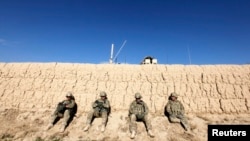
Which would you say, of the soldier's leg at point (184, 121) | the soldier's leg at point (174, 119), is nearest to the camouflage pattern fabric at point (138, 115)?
the soldier's leg at point (174, 119)

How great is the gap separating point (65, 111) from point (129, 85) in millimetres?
3081

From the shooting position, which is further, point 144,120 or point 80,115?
point 80,115

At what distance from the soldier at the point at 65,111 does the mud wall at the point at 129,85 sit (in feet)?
2.15

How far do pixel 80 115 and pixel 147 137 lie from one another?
314cm

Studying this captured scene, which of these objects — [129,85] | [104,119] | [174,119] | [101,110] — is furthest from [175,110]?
[101,110]

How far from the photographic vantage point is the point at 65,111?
9336mm

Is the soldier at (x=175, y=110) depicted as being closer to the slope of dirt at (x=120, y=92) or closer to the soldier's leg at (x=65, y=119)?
the slope of dirt at (x=120, y=92)

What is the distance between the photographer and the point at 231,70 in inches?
428

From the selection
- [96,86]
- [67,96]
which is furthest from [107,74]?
[67,96]

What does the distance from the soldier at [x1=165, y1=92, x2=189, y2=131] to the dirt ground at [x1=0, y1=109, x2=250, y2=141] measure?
22cm

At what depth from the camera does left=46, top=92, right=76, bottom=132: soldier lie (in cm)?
911

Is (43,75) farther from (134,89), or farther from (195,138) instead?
(195,138)

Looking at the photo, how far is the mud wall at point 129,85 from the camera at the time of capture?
10.2m

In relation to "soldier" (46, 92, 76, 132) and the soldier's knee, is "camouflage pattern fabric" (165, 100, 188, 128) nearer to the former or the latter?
the soldier's knee
